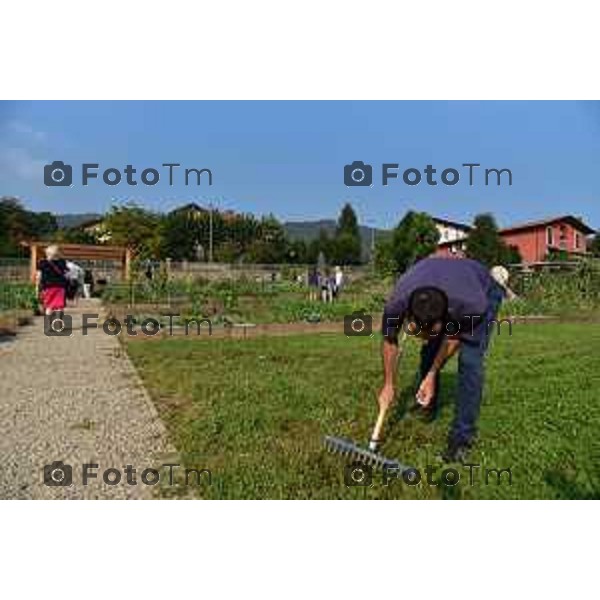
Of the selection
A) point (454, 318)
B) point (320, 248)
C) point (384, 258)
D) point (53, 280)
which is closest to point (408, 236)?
point (384, 258)

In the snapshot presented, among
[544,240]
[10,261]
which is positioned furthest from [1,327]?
[544,240]

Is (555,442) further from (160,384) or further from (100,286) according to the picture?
(100,286)

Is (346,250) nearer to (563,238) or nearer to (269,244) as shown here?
(269,244)

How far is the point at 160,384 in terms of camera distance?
7.12 metres

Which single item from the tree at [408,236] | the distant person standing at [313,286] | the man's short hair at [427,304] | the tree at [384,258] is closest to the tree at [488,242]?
the tree at [408,236]

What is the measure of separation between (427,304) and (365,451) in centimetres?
99

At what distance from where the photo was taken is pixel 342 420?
212 inches

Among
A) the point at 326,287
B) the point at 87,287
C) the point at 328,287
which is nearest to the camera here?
the point at 328,287

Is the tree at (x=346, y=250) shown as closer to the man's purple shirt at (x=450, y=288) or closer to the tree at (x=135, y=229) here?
the tree at (x=135, y=229)

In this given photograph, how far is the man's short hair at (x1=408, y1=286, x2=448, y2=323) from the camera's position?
421cm

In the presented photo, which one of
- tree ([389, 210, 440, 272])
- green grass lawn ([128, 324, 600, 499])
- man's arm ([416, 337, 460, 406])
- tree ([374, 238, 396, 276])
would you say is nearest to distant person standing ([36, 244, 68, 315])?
green grass lawn ([128, 324, 600, 499])

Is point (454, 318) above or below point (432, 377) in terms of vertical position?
above

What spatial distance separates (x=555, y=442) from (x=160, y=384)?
4048 mm

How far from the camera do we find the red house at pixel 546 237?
164 feet
